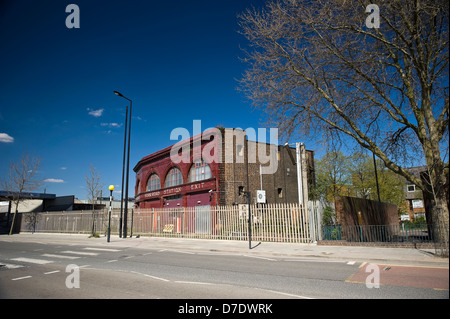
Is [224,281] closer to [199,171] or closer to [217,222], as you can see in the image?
[217,222]

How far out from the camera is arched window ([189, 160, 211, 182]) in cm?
2778

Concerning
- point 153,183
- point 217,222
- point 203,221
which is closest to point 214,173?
point 203,221

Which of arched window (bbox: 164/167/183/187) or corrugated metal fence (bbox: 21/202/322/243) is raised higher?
arched window (bbox: 164/167/183/187)

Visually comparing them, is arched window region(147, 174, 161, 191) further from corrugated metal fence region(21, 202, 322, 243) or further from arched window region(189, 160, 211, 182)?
corrugated metal fence region(21, 202, 322, 243)

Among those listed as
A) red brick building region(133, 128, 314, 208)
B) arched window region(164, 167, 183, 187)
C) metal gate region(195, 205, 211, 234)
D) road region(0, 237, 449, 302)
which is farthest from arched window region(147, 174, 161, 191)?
road region(0, 237, 449, 302)

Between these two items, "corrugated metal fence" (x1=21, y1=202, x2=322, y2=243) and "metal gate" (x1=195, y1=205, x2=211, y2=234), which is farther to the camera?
"metal gate" (x1=195, y1=205, x2=211, y2=234)

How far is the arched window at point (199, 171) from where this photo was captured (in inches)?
1094

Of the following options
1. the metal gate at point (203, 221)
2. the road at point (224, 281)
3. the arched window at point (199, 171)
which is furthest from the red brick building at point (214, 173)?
the road at point (224, 281)

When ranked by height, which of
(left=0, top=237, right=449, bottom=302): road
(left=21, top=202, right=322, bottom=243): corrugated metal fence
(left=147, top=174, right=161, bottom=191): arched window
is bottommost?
(left=0, top=237, right=449, bottom=302): road

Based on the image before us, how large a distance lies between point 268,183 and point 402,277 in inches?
981

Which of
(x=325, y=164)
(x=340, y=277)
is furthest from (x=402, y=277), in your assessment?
(x=325, y=164)

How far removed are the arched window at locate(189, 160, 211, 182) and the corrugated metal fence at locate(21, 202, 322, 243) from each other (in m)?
5.76

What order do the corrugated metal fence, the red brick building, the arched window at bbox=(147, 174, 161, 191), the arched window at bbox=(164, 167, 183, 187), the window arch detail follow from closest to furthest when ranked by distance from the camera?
the corrugated metal fence
the red brick building
the window arch detail
the arched window at bbox=(164, 167, 183, 187)
the arched window at bbox=(147, 174, 161, 191)

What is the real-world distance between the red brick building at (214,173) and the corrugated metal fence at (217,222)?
4983 millimetres
